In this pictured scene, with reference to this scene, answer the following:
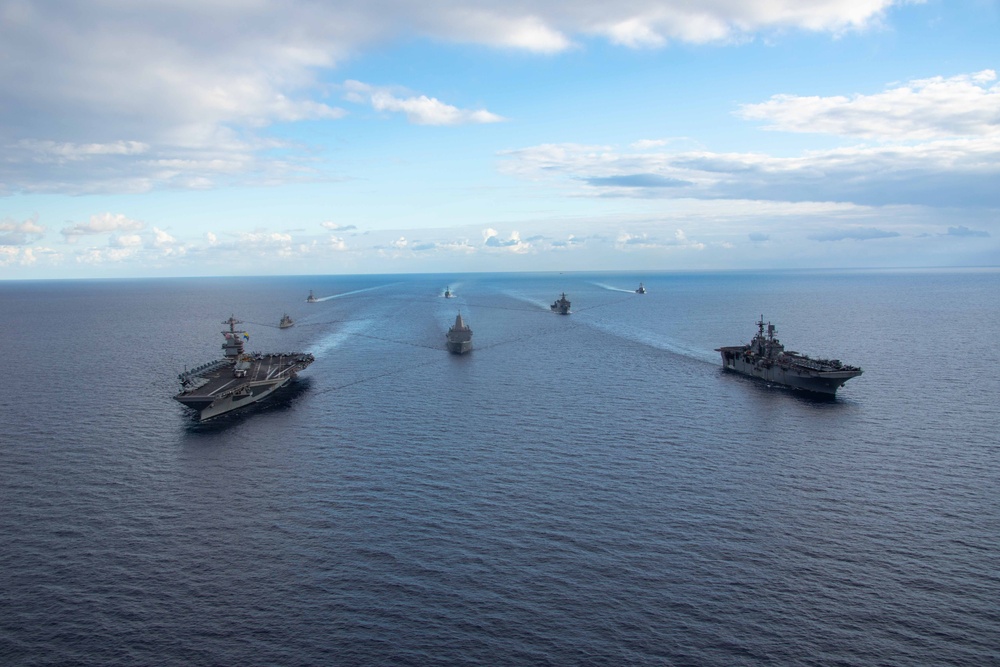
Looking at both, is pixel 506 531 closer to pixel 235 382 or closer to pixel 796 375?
pixel 235 382

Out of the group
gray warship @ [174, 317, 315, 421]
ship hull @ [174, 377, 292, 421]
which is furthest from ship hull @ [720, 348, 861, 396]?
ship hull @ [174, 377, 292, 421]

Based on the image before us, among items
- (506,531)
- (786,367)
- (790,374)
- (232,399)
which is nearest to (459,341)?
(232,399)

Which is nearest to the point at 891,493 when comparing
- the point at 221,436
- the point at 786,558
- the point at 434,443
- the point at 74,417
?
the point at 786,558

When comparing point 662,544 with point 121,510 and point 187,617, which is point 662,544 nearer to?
point 187,617

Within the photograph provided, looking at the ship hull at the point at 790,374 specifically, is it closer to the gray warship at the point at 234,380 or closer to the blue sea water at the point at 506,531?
the blue sea water at the point at 506,531

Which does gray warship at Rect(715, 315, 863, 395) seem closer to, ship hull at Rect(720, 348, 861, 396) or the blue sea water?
ship hull at Rect(720, 348, 861, 396)

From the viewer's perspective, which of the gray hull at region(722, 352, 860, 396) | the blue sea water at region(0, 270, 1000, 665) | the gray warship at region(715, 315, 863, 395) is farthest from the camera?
the gray warship at region(715, 315, 863, 395)

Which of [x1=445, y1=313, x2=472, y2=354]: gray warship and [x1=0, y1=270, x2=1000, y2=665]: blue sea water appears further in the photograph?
[x1=445, y1=313, x2=472, y2=354]: gray warship

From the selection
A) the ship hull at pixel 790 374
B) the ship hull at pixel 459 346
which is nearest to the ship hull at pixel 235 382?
the ship hull at pixel 459 346

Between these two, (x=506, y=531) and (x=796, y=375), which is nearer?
(x=506, y=531)
